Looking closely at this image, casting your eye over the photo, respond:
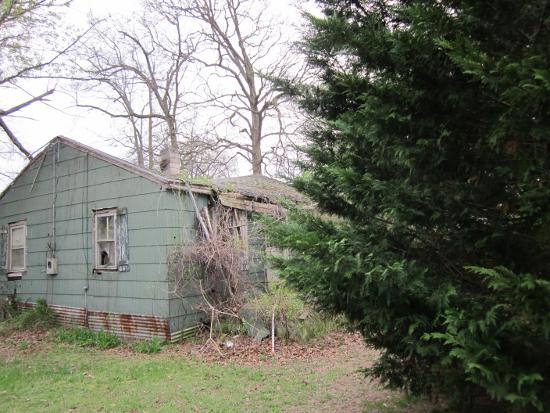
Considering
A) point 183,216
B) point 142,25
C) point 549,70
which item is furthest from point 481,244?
point 142,25

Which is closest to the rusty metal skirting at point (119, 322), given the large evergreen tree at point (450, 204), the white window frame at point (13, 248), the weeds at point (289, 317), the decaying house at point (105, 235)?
the decaying house at point (105, 235)

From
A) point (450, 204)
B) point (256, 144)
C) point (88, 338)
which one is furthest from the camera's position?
point (256, 144)

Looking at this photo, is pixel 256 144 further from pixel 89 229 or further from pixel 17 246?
pixel 89 229

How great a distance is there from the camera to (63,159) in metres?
11.2

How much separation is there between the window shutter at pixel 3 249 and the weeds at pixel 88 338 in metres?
4.16

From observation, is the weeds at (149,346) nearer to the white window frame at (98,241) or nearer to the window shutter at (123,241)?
the window shutter at (123,241)

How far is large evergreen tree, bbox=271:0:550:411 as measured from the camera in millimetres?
2633

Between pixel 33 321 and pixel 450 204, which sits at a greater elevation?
pixel 450 204

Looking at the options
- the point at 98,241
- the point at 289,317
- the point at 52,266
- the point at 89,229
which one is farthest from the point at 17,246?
the point at 289,317

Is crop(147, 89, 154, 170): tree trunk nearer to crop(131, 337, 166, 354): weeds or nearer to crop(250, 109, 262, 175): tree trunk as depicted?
crop(250, 109, 262, 175): tree trunk

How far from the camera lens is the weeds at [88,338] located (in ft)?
29.0

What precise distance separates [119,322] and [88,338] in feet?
2.21

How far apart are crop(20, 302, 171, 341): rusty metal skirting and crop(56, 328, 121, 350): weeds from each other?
187mm

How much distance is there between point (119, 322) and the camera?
9375 millimetres
